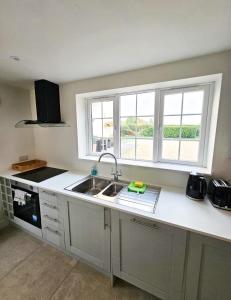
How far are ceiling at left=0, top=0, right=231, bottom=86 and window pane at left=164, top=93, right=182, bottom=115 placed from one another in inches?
16.0

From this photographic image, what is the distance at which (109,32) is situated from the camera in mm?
983

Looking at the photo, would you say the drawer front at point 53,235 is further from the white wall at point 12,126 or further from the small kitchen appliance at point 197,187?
the small kitchen appliance at point 197,187

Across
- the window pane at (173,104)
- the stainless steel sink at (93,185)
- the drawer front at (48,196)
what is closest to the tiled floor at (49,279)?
the drawer front at (48,196)

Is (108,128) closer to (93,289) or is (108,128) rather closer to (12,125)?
(12,125)

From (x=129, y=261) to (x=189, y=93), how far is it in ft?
5.88

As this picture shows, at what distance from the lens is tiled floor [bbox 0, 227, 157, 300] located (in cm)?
127

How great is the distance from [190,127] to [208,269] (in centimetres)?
128

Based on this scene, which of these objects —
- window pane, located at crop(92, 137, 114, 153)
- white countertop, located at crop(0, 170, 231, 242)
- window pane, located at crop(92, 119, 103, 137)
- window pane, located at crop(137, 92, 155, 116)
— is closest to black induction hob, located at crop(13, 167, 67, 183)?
white countertop, located at crop(0, 170, 231, 242)

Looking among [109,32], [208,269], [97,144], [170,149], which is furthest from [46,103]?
[208,269]

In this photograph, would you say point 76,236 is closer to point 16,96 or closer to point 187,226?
point 187,226

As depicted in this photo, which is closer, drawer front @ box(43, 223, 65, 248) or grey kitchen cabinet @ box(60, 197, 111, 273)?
grey kitchen cabinet @ box(60, 197, 111, 273)

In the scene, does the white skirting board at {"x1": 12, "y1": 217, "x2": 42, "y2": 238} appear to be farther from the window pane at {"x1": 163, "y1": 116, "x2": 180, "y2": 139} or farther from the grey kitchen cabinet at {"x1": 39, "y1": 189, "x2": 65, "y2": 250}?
the window pane at {"x1": 163, "y1": 116, "x2": 180, "y2": 139}

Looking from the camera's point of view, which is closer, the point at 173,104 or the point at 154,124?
the point at 173,104

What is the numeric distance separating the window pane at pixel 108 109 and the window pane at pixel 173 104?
2.44 feet
